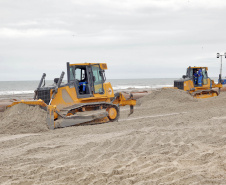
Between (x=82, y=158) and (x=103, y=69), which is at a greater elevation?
(x=103, y=69)

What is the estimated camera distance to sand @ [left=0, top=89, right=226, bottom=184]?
566cm

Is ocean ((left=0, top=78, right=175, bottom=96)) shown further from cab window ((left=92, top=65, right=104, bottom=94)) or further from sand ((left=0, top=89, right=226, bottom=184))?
sand ((left=0, top=89, right=226, bottom=184))

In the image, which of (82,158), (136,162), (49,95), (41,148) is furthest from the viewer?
(49,95)

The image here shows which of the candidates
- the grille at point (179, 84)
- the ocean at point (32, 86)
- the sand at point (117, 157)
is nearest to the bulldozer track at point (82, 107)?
the sand at point (117, 157)

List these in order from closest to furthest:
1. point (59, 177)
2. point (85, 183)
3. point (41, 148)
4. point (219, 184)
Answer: point (219, 184) → point (85, 183) → point (59, 177) → point (41, 148)

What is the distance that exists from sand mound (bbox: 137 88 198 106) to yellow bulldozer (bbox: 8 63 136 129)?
8576 mm

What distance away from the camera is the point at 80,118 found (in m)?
12.8

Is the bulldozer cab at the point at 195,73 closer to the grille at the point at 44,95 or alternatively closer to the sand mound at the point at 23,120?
the grille at the point at 44,95

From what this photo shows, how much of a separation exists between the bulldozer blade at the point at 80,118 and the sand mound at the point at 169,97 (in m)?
9.29

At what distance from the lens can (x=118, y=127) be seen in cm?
1187

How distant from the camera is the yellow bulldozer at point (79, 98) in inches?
491

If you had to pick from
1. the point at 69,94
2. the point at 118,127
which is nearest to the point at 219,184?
the point at 118,127

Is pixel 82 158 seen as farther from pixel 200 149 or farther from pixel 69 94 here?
pixel 69 94

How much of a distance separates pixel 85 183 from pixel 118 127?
639 centimetres
